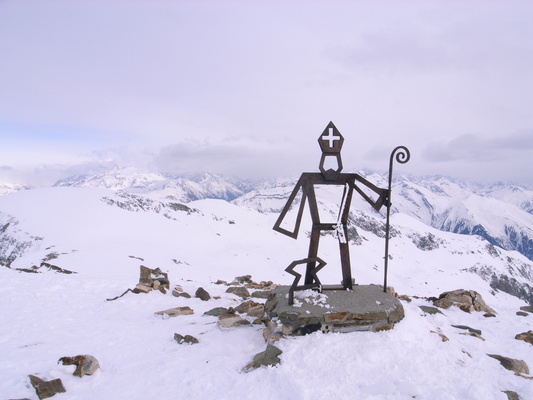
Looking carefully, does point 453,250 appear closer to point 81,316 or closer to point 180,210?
point 180,210

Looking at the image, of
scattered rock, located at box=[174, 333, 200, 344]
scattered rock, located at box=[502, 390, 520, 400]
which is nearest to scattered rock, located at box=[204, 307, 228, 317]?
scattered rock, located at box=[174, 333, 200, 344]

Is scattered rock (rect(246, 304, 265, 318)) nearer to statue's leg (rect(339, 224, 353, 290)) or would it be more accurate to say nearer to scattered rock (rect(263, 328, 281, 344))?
scattered rock (rect(263, 328, 281, 344))

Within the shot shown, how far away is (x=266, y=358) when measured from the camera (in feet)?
21.4

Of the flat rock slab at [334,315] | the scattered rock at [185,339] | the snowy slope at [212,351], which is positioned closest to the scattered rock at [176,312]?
the snowy slope at [212,351]

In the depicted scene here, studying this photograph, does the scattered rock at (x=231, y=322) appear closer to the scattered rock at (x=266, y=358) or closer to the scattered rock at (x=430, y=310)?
the scattered rock at (x=266, y=358)

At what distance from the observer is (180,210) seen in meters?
62.2

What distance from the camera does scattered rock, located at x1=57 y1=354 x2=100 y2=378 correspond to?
6250mm

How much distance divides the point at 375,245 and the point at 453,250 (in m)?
54.0

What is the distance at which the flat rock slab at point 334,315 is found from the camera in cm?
747

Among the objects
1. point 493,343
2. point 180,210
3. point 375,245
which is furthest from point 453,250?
point 493,343

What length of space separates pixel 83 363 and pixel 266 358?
3850mm

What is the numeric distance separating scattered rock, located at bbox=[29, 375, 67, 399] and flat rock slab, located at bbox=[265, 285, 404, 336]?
4.52 m

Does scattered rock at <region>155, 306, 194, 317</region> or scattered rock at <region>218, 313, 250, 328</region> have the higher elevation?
scattered rock at <region>218, 313, 250, 328</region>

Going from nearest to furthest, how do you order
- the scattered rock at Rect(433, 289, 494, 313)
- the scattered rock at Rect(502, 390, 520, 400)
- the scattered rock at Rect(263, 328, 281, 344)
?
the scattered rock at Rect(502, 390, 520, 400)
the scattered rock at Rect(263, 328, 281, 344)
the scattered rock at Rect(433, 289, 494, 313)
